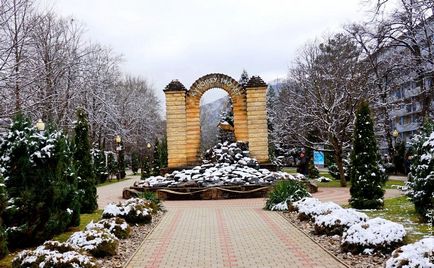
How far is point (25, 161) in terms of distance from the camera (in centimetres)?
1004

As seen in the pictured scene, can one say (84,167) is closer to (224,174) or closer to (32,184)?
(32,184)

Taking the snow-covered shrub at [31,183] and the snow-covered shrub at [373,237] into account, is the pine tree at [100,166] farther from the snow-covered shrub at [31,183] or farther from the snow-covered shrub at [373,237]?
the snow-covered shrub at [373,237]

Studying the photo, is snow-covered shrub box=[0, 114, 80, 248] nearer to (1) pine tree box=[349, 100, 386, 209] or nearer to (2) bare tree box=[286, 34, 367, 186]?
(1) pine tree box=[349, 100, 386, 209]

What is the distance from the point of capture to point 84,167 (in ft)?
55.4

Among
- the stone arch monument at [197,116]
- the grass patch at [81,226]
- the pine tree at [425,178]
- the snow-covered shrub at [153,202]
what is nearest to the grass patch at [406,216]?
the pine tree at [425,178]

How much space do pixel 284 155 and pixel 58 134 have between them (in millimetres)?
49168

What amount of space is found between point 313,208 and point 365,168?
326 cm

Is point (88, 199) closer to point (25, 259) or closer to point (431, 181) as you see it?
point (25, 259)

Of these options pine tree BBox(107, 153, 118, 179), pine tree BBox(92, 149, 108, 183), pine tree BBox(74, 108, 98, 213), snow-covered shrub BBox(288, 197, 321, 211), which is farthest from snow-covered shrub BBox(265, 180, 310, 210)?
pine tree BBox(107, 153, 118, 179)

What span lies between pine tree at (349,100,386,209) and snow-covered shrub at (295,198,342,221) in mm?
2143

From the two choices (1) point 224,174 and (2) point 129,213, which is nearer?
(2) point 129,213

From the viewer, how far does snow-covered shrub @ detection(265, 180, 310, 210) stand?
53.8 feet

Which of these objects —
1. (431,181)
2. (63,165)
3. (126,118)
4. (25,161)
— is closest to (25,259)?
(25,161)

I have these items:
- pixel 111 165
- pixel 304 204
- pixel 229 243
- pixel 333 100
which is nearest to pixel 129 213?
pixel 229 243
